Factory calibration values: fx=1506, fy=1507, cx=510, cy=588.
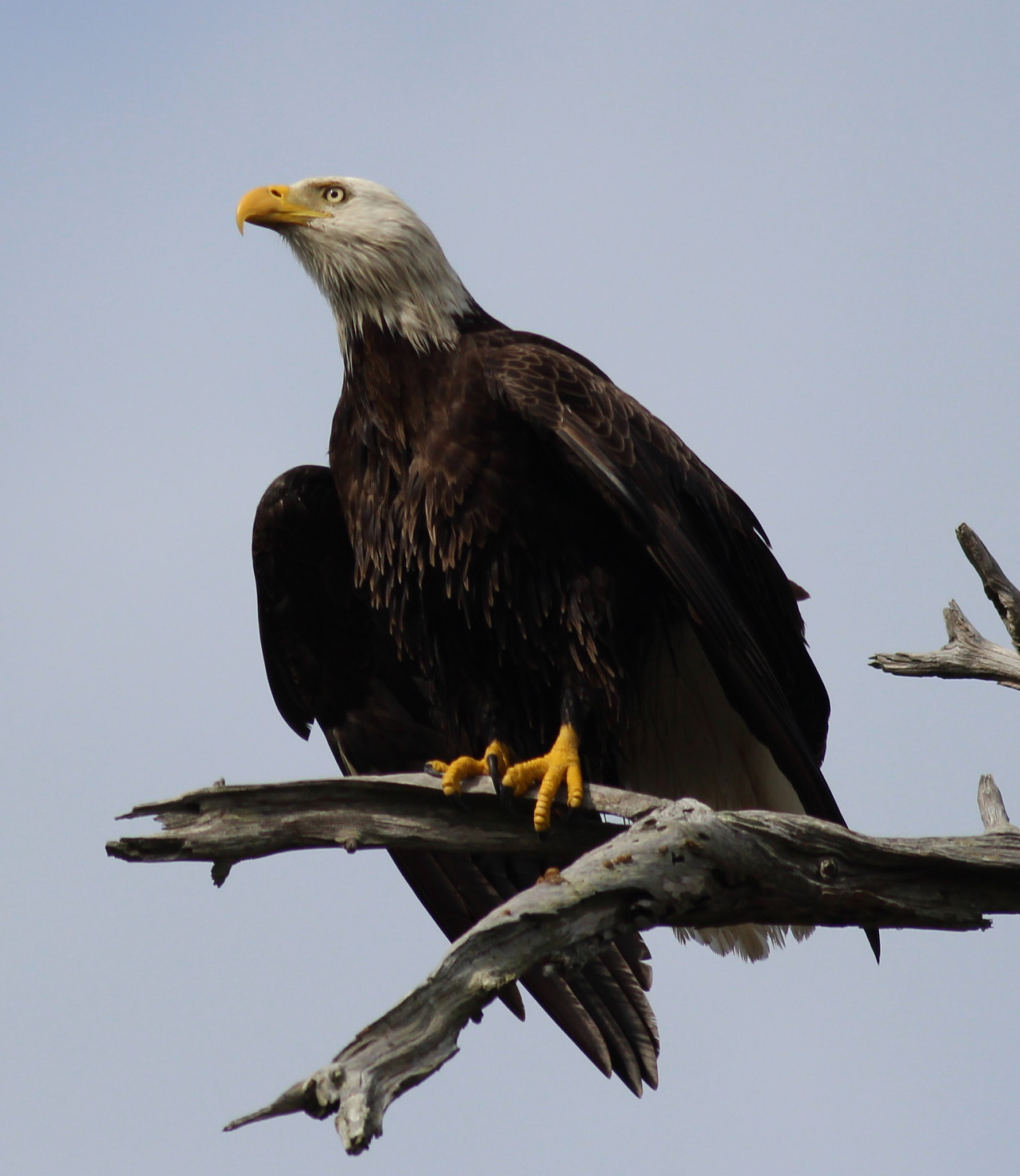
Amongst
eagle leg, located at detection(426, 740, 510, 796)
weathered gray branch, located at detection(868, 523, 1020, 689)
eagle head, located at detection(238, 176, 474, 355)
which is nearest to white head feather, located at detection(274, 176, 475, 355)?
eagle head, located at detection(238, 176, 474, 355)

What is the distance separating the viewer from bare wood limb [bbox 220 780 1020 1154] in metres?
3.17

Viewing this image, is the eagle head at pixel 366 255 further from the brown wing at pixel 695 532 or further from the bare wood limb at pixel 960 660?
the bare wood limb at pixel 960 660

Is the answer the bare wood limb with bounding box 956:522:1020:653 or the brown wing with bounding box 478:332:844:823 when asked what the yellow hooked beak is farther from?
the bare wood limb with bounding box 956:522:1020:653

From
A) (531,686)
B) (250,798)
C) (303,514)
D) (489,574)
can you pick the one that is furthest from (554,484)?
(250,798)

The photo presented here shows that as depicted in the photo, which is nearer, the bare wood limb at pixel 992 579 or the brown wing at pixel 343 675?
the bare wood limb at pixel 992 579

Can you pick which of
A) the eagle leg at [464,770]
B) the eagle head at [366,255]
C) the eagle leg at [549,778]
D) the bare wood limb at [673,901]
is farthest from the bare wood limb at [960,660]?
the eagle head at [366,255]

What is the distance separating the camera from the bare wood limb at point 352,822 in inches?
158

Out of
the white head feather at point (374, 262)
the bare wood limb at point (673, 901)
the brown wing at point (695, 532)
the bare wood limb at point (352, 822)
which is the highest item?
the white head feather at point (374, 262)

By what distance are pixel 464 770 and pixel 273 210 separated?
2.41 meters

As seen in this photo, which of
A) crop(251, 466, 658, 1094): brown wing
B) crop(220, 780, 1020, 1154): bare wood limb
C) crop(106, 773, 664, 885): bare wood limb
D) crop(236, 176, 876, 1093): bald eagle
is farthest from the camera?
crop(251, 466, 658, 1094): brown wing

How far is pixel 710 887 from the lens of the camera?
392 cm

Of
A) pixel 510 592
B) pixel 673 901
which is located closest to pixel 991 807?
pixel 673 901

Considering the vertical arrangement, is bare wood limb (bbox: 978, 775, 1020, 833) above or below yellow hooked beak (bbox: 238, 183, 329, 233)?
below

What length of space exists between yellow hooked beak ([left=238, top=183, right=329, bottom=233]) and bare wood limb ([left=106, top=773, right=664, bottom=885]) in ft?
7.70
